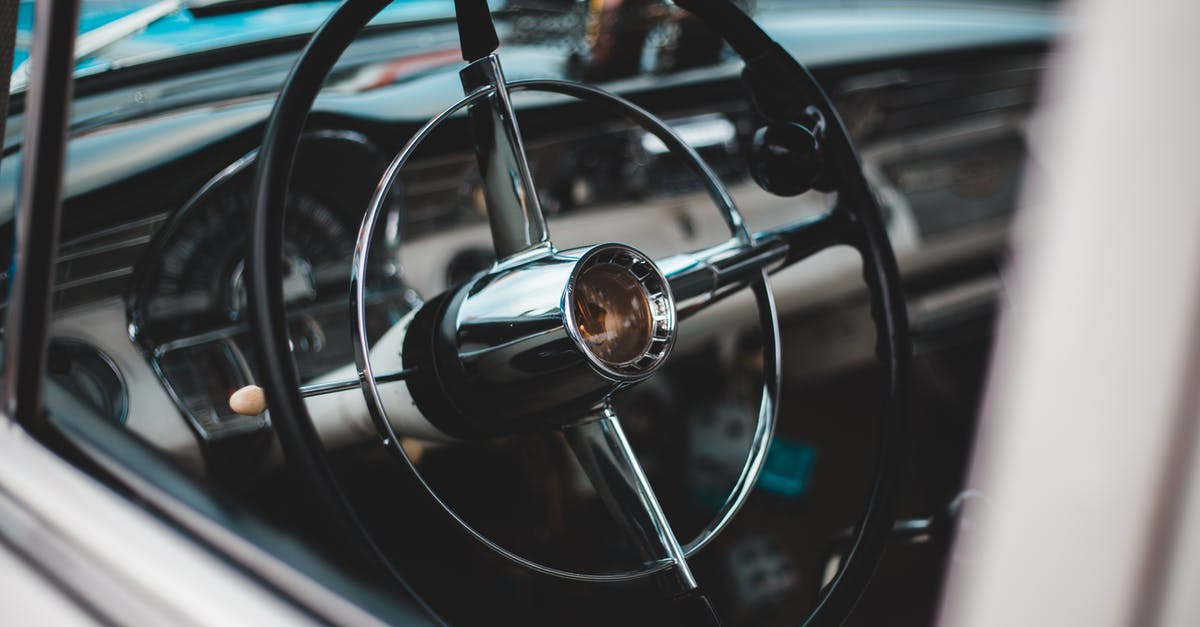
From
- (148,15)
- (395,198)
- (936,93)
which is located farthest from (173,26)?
(936,93)

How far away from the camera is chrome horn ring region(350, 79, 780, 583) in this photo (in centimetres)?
74

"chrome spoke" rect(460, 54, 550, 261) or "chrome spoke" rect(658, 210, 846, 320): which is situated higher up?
"chrome spoke" rect(460, 54, 550, 261)

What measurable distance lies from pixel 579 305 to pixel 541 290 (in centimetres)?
4

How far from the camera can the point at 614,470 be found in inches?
34.1

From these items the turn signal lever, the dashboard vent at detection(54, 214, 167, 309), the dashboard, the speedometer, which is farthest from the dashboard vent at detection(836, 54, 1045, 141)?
the dashboard vent at detection(54, 214, 167, 309)

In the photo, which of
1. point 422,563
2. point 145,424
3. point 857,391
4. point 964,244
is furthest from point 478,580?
point 964,244

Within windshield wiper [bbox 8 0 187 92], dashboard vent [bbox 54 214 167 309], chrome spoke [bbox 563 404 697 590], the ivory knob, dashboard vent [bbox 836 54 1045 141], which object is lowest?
chrome spoke [bbox 563 404 697 590]

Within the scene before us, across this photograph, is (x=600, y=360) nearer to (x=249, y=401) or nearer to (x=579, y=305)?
(x=579, y=305)

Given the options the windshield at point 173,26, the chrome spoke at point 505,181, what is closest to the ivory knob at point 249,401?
the chrome spoke at point 505,181

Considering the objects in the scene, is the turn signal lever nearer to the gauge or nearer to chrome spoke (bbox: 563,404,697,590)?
chrome spoke (bbox: 563,404,697,590)

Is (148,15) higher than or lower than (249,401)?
higher

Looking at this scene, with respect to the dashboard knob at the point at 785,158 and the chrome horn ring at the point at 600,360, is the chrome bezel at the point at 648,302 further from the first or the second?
the dashboard knob at the point at 785,158

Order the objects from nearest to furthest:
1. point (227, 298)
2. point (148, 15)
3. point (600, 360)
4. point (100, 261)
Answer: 1. point (600, 360)
2. point (100, 261)
3. point (227, 298)
4. point (148, 15)

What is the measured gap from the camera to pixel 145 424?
3.43ft
